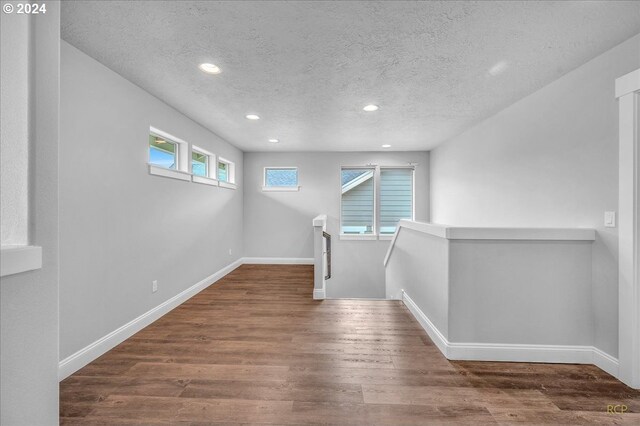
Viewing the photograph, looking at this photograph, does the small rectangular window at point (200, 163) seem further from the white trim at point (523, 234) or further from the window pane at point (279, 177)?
the white trim at point (523, 234)

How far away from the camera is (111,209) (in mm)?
2473

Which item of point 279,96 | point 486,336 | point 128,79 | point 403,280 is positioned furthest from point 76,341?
point 403,280

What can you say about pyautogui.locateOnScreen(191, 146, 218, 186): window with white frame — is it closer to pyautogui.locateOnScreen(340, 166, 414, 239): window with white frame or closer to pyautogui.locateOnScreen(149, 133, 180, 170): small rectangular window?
pyautogui.locateOnScreen(149, 133, 180, 170): small rectangular window

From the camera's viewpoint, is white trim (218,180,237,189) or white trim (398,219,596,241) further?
white trim (218,180,237,189)

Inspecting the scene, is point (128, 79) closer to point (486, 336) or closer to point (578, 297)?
point (486, 336)

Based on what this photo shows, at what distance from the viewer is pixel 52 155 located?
4.38 feet

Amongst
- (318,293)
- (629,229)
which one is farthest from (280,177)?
(629,229)

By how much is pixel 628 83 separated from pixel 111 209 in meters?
4.21

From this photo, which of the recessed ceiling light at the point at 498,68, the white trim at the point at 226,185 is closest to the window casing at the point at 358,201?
the white trim at the point at 226,185

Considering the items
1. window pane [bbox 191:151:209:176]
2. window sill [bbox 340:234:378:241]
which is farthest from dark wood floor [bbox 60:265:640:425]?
window sill [bbox 340:234:378:241]

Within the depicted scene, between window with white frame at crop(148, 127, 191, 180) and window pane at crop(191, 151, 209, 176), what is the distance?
408 millimetres

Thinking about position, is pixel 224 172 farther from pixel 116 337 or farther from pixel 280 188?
pixel 116 337

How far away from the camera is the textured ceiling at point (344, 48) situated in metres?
1.73

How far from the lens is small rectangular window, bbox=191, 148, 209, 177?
4301 mm
